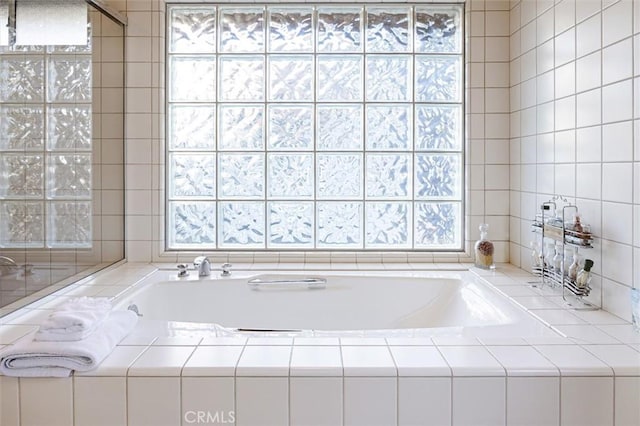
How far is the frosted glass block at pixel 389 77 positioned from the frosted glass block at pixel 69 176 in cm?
156

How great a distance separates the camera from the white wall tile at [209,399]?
1.17 metres

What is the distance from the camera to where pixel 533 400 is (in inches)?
46.1

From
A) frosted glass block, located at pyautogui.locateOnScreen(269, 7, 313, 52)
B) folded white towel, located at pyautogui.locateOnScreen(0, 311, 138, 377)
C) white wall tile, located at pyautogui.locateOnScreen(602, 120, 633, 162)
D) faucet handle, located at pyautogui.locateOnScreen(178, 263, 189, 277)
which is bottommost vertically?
folded white towel, located at pyautogui.locateOnScreen(0, 311, 138, 377)

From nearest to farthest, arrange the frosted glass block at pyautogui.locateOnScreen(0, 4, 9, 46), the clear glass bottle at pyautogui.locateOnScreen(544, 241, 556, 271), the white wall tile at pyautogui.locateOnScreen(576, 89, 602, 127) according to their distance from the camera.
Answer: the white wall tile at pyautogui.locateOnScreen(576, 89, 602, 127)
the frosted glass block at pyautogui.locateOnScreen(0, 4, 9, 46)
the clear glass bottle at pyautogui.locateOnScreen(544, 241, 556, 271)

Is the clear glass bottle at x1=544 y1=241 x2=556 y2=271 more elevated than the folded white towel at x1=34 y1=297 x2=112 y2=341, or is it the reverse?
the clear glass bottle at x1=544 y1=241 x2=556 y2=271

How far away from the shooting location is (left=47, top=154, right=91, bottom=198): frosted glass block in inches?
82.0

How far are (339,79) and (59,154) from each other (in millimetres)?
1488

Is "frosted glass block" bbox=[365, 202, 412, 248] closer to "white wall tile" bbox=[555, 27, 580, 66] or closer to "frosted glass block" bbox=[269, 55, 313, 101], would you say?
"frosted glass block" bbox=[269, 55, 313, 101]

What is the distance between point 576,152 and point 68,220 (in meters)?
2.30

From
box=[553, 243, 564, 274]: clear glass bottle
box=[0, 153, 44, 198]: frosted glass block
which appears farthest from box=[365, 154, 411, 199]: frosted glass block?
box=[0, 153, 44, 198]: frosted glass block

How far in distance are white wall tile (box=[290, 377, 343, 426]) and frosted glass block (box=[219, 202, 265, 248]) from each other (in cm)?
148

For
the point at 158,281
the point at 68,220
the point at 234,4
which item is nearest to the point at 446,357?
the point at 158,281

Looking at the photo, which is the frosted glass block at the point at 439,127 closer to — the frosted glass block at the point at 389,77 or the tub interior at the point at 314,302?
the frosted glass block at the point at 389,77

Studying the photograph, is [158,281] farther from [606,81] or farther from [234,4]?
[606,81]
